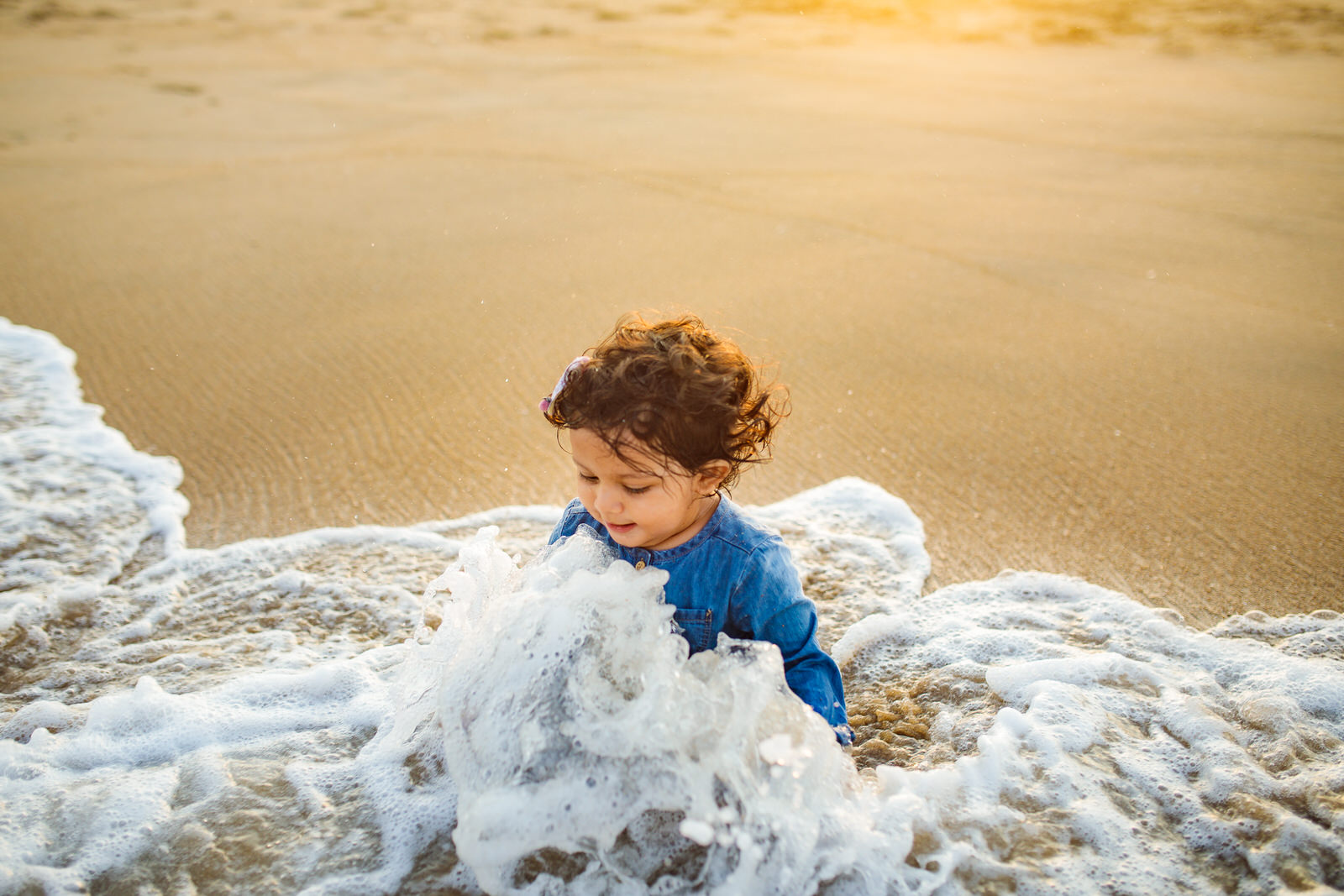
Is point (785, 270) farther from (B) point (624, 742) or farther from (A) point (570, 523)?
(B) point (624, 742)

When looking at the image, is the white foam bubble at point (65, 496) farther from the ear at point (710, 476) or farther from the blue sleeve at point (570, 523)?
the ear at point (710, 476)

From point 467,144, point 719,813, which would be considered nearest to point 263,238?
point 467,144

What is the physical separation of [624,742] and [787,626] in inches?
16.2

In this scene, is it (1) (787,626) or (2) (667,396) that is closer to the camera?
(2) (667,396)

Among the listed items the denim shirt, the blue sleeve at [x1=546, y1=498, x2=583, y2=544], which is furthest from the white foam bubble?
the denim shirt

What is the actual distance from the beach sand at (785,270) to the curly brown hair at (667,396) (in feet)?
4.23

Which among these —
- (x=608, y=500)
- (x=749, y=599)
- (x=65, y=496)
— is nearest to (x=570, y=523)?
(x=608, y=500)

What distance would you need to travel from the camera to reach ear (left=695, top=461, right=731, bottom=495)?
192 cm

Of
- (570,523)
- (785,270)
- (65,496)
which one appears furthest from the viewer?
(785,270)

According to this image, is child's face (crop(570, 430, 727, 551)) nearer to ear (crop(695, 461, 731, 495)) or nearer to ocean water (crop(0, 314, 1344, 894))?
ear (crop(695, 461, 731, 495))

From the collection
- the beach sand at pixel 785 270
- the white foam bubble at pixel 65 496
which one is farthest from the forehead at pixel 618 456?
the white foam bubble at pixel 65 496

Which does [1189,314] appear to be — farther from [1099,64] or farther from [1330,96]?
[1099,64]

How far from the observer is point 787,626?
1.95 metres

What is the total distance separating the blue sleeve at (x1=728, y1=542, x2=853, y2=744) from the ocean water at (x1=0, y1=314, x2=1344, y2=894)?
0.25 feet
